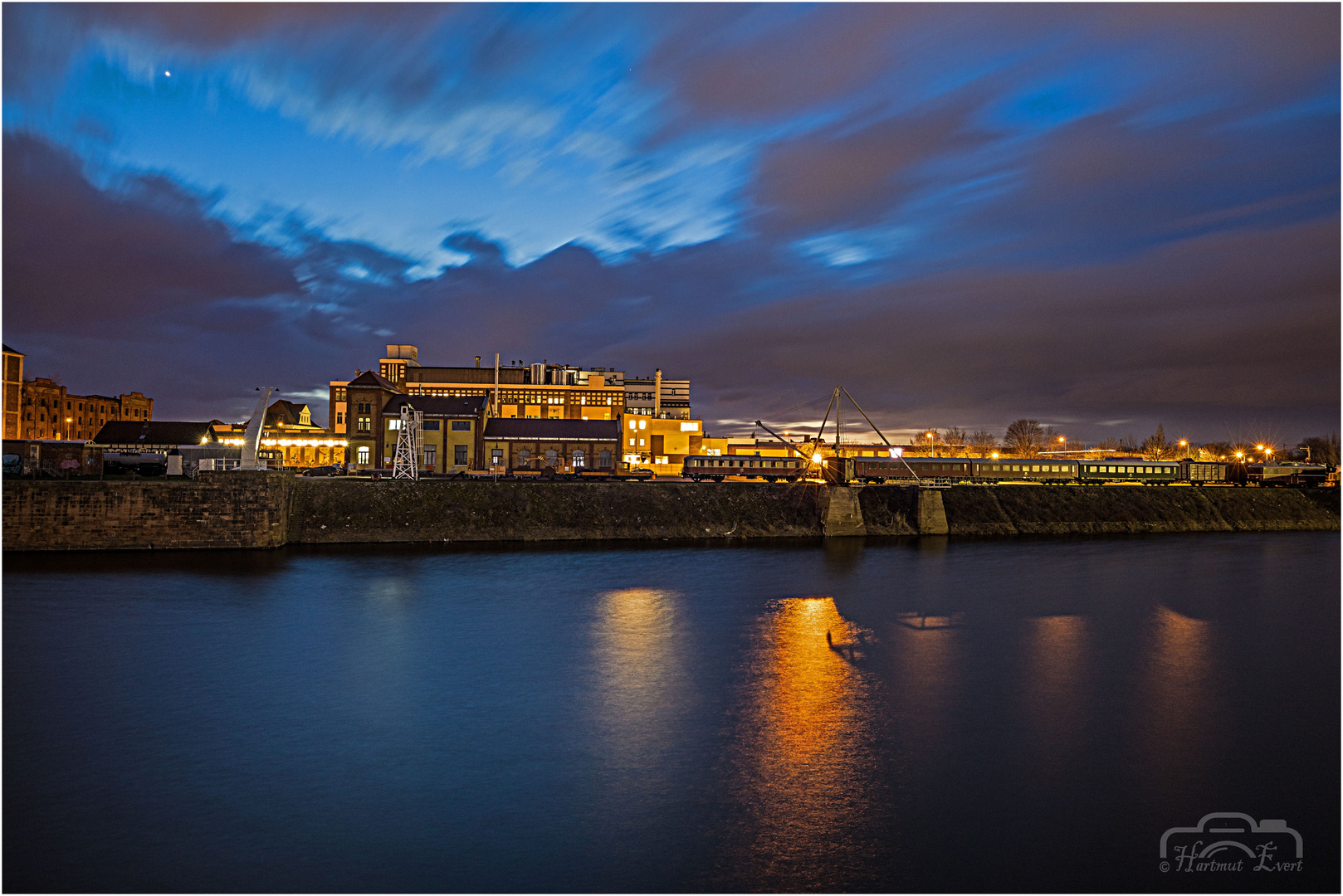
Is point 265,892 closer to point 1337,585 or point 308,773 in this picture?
point 308,773

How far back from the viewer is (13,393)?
108 meters

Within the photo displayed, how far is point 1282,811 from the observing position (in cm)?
1506

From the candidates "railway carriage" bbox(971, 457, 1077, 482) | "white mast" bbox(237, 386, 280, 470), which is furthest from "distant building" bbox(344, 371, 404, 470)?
"railway carriage" bbox(971, 457, 1077, 482)

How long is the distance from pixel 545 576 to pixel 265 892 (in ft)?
91.0

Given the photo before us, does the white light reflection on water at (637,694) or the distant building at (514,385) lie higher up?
the distant building at (514,385)

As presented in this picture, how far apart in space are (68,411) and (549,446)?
100m

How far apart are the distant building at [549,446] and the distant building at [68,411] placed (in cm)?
7602

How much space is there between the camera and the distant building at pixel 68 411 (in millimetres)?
115062

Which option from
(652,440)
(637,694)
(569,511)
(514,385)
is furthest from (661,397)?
(637,694)

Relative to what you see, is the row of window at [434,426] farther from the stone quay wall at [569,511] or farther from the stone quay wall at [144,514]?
the stone quay wall at [144,514]

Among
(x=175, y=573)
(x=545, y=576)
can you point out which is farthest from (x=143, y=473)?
(x=545, y=576)

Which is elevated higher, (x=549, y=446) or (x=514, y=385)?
(x=514, y=385)

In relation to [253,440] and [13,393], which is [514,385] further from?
[253,440]

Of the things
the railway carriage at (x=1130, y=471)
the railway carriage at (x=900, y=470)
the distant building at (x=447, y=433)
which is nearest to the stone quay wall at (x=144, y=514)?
the distant building at (x=447, y=433)
